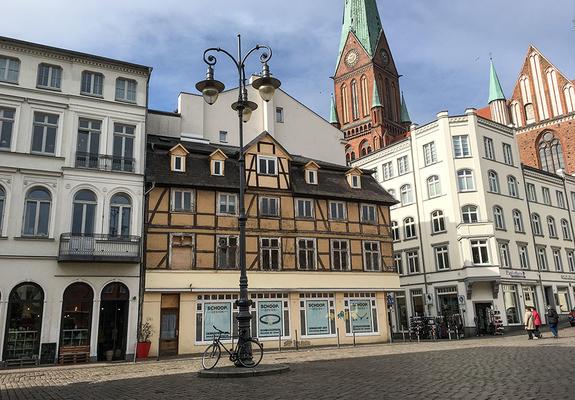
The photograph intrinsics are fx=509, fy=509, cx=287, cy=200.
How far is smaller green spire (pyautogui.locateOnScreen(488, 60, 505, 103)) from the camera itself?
59906 millimetres

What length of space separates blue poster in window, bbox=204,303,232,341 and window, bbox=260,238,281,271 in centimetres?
318

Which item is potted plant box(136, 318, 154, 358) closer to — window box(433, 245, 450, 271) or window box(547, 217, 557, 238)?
window box(433, 245, 450, 271)

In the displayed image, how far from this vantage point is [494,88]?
6050cm

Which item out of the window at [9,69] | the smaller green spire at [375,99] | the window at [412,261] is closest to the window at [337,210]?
the window at [412,261]

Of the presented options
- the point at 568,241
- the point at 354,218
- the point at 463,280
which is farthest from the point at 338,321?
the point at 568,241

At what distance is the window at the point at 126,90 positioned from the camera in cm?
2794

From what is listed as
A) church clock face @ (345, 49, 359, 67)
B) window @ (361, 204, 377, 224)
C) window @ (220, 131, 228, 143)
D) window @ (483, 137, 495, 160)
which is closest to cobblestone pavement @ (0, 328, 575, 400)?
window @ (361, 204, 377, 224)

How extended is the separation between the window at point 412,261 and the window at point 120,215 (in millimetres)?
26287

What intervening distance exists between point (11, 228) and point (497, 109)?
176ft

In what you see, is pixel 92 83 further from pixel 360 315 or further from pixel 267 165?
pixel 360 315

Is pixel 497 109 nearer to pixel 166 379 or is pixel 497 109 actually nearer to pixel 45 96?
pixel 45 96

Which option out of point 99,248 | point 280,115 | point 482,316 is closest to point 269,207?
point 99,248

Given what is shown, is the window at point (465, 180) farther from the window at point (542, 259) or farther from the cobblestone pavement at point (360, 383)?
the cobblestone pavement at point (360, 383)

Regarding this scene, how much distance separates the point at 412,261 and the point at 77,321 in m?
28.8
